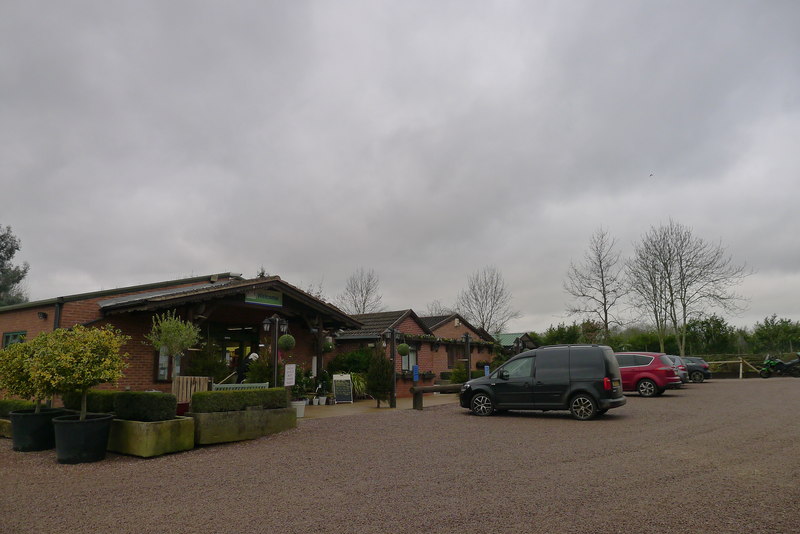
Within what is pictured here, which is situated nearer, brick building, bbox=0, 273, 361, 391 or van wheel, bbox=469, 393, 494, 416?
van wheel, bbox=469, 393, 494, 416

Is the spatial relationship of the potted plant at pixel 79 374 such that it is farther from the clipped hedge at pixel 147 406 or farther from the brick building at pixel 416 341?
the brick building at pixel 416 341

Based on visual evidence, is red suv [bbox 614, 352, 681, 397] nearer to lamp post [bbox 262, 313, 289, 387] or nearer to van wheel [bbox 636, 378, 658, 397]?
van wheel [bbox 636, 378, 658, 397]

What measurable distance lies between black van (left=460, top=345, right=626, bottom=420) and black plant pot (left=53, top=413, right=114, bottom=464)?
848cm

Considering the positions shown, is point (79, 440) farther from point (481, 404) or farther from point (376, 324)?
point (376, 324)

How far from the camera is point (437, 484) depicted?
6.27 m

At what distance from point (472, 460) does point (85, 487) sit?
16.1 ft

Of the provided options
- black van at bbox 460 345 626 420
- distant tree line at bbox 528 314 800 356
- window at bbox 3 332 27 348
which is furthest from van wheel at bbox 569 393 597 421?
distant tree line at bbox 528 314 800 356

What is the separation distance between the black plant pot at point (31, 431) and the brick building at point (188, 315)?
412 cm

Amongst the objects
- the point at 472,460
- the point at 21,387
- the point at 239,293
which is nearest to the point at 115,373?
the point at 21,387

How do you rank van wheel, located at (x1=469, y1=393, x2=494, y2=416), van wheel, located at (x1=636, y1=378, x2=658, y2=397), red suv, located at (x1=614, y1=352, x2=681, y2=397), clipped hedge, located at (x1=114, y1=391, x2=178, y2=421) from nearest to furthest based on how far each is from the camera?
1. clipped hedge, located at (x1=114, y1=391, x2=178, y2=421)
2. van wheel, located at (x1=469, y1=393, x2=494, y2=416)
3. red suv, located at (x1=614, y1=352, x2=681, y2=397)
4. van wheel, located at (x1=636, y1=378, x2=658, y2=397)

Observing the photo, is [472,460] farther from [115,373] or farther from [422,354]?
[422,354]

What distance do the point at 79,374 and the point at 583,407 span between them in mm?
9992

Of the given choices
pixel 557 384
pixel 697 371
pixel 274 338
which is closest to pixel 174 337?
pixel 274 338

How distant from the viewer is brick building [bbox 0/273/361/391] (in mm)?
13711
